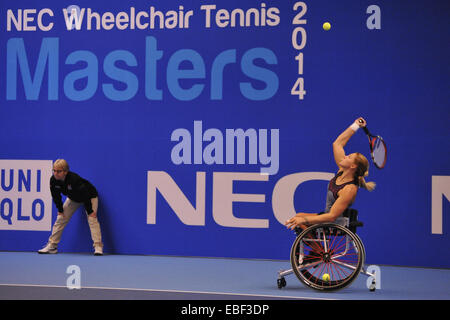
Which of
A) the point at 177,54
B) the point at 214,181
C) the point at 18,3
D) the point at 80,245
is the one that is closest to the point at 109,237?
the point at 80,245

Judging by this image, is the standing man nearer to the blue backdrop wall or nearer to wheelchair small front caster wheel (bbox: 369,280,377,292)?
the blue backdrop wall

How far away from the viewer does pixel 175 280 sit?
7.36 m

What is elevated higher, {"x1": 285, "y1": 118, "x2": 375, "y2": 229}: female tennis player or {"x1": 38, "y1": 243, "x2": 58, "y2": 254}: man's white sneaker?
{"x1": 285, "y1": 118, "x2": 375, "y2": 229}: female tennis player

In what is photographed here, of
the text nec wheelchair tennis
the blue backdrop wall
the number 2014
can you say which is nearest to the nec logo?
the blue backdrop wall

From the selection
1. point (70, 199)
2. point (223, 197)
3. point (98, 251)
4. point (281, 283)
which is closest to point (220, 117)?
point (223, 197)

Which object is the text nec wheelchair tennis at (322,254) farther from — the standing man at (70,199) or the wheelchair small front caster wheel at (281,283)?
the standing man at (70,199)

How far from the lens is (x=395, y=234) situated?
850 cm

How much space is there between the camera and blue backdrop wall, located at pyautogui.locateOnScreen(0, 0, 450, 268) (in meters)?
8.45

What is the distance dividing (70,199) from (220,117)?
1980 mm

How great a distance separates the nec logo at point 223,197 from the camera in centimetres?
875

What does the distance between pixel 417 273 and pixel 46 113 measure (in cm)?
462

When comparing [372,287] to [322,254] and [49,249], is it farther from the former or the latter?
[49,249]

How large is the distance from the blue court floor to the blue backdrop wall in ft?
1.30
